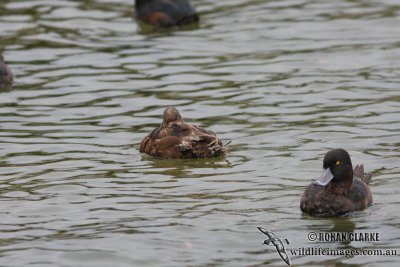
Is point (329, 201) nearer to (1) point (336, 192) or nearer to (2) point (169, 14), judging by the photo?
Answer: (1) point (336, 192)

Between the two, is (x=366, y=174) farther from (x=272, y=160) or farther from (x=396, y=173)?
(x=272, y=160)

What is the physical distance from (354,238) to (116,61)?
9662 millimetres

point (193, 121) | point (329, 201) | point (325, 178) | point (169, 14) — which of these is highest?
point (169, 14)

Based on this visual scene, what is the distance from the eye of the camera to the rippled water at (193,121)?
1197 cm

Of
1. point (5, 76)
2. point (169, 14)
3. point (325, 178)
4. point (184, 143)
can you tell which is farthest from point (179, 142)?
point (169, 14)

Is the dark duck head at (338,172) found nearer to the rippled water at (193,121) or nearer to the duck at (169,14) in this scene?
the rippled water at (193,121)

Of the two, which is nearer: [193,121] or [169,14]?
[193,121]

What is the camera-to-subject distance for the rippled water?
12.0 metres

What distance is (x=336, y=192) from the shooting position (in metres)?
12.7

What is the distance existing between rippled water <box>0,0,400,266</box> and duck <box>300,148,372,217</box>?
0.49 ft

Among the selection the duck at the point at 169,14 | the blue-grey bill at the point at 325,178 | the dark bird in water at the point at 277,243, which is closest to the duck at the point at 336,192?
the blue-grey bill at the point at 325,178

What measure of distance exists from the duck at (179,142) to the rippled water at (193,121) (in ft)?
0.50

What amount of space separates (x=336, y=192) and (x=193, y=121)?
15.7 feet

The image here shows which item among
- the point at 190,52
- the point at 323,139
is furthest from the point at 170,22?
the point at 323,139
